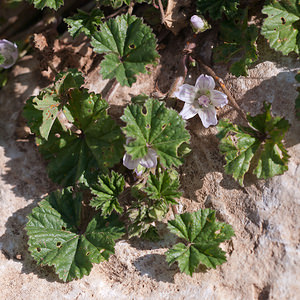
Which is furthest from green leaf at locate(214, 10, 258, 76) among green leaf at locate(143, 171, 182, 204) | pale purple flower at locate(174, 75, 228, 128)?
green leaf at locate(143, 171, 182, 204)

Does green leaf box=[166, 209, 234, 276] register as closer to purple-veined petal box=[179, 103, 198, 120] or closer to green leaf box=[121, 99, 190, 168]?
green leaf box=[121, 99, 190, 168]

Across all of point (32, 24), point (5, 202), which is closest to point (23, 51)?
point (32, 24)

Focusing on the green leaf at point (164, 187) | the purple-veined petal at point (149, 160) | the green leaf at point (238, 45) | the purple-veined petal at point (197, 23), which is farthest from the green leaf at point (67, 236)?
the purple-veined petal at point (197, 23)

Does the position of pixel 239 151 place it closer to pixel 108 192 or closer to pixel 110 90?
pixel 108 192

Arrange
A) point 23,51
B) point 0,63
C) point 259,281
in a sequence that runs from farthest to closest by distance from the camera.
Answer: point 23,51, point 0,63, point 259,281

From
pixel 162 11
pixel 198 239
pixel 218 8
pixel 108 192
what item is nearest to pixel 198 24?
pixel 218 8

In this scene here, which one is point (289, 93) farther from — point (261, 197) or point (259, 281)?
point (259, 281)
